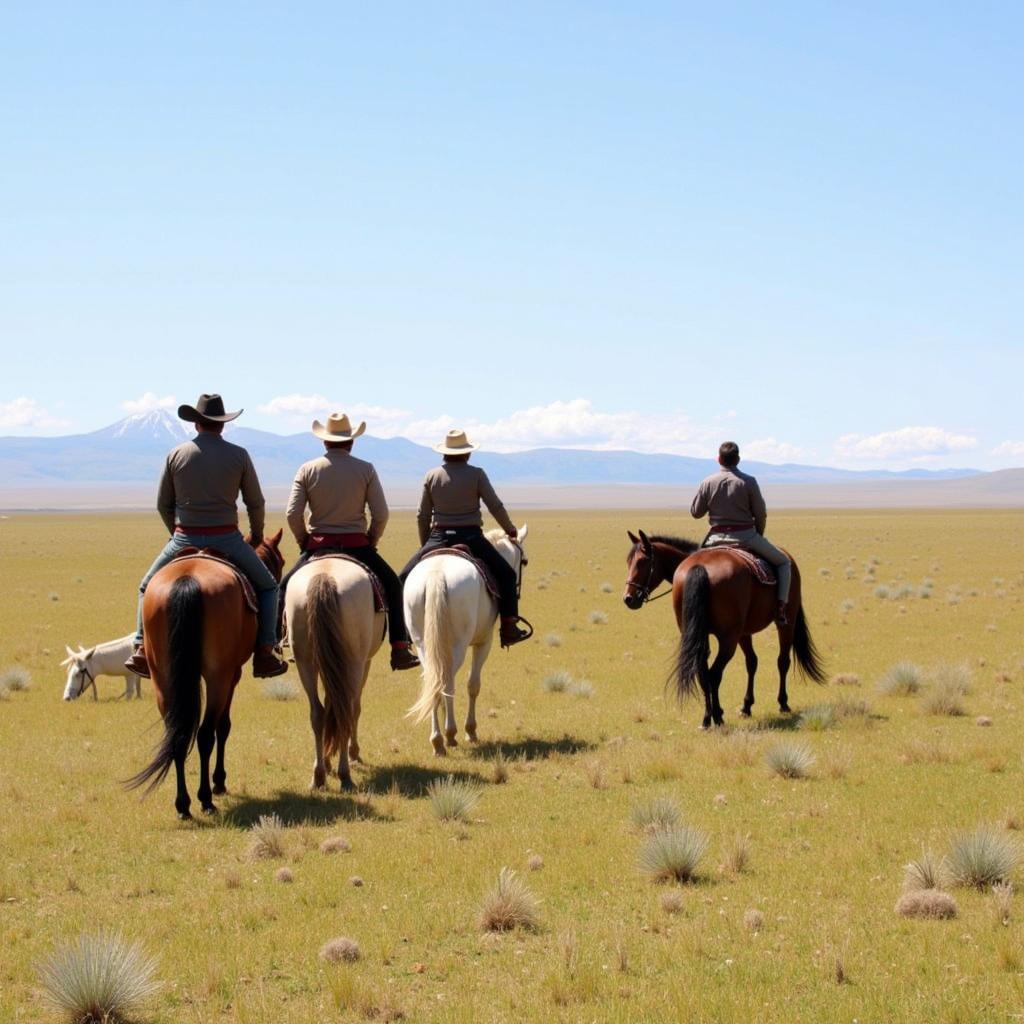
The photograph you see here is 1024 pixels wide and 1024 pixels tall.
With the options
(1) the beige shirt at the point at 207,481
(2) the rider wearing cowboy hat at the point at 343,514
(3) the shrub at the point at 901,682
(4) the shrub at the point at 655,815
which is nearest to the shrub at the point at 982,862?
(4) the shrub at the point at 655,815

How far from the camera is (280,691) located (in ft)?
53.8

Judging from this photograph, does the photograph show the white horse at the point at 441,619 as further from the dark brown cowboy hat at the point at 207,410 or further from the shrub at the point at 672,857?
the shrub at the point at 672,857

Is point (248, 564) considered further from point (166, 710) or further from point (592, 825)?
point (592, 825)

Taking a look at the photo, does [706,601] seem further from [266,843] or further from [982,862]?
[266,843]

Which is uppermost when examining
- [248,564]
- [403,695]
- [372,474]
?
[372,474]

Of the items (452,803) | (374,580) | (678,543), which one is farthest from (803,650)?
(452,803)

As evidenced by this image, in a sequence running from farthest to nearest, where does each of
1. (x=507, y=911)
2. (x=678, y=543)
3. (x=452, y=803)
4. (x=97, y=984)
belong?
1. (x=678, y=543)
2. (x=452, y=803)
3. (x=507, y=911)
4. (x=97, y=984)

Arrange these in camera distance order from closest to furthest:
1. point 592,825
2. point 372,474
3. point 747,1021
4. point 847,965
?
point 747,1021
point 847,965
point 592,825
point 372,474

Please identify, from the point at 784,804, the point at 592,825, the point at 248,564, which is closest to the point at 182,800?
the point at 248,564

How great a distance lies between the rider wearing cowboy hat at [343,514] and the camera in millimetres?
10922

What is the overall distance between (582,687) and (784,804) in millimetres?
6565

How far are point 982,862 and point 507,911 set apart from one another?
2.92 meters

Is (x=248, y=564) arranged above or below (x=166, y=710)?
above

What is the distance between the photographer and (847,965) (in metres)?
5.93
